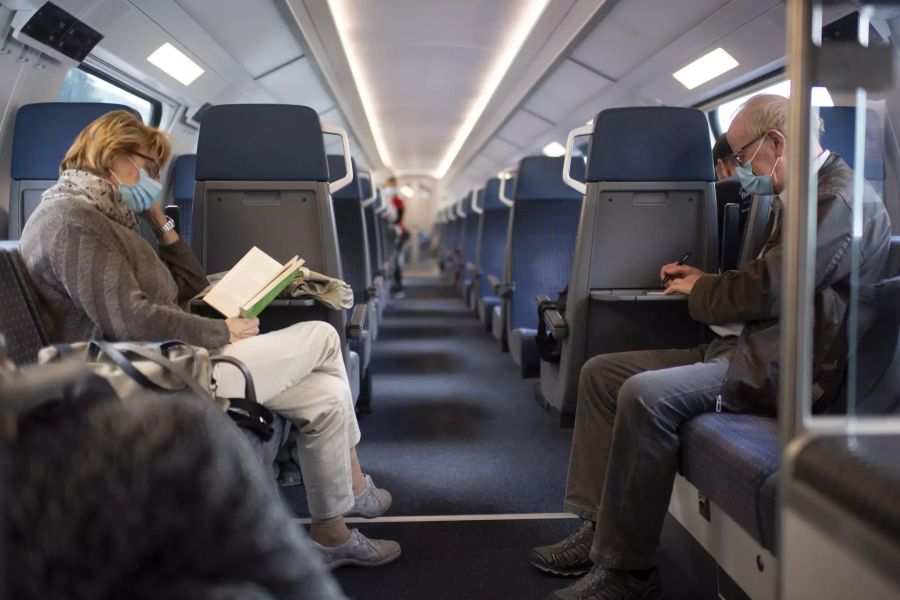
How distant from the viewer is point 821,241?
205cm

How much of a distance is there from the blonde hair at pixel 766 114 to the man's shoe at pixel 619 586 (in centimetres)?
149

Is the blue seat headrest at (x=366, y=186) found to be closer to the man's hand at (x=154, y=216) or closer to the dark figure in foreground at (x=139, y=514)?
the man's hand at (x=154, y=216)

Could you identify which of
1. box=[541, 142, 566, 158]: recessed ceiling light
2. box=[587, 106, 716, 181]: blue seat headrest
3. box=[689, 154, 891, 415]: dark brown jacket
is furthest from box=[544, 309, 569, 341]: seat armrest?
box=[541, 142, 566, 158]: recessed ceiling light

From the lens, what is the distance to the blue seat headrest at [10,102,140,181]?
413cm

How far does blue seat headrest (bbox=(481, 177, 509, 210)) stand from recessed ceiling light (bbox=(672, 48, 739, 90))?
1961 mm

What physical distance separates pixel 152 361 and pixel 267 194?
1500 mm

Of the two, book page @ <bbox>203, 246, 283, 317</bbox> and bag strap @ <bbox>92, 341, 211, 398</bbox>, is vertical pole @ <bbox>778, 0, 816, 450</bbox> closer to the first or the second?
bag strap @ <bbox>92, 341, 211, 398</bbox>

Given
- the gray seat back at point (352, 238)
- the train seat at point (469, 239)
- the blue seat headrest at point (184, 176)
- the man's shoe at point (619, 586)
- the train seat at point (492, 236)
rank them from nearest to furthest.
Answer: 1. the man's shoe at point (619, 586)
2. the gray seat back at point (352, 238)
3. the blue seat headrest at point (184, 176)
4. the train seat at point (492, 236)
5. the train seat at point (469, 239)

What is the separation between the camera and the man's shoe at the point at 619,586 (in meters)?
2.25

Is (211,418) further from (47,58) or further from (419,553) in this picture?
(47,58)

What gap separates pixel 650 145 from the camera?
3.05 metres

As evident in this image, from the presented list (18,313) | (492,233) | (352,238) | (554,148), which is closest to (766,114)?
(18,313)

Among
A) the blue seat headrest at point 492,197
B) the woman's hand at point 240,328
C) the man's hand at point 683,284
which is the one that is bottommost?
the woman's hand at point 240,328

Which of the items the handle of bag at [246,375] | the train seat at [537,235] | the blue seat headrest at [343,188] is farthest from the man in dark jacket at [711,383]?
the blue seat headrest at [343,188]
